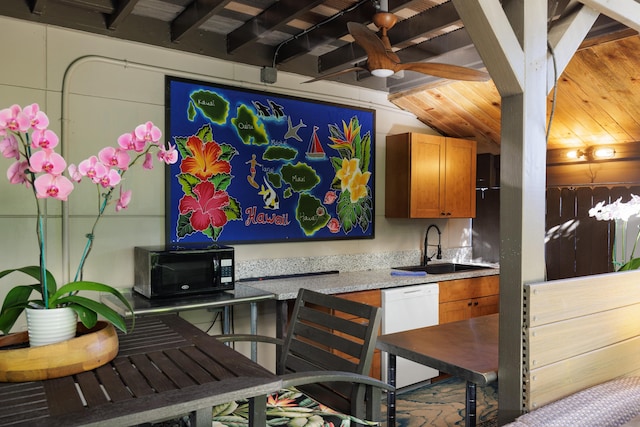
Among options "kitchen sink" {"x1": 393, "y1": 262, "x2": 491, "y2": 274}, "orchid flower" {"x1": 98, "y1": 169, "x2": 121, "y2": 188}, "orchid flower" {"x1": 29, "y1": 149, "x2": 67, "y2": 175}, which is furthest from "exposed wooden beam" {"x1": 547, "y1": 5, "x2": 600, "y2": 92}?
"kitchen sink" {"x1": 393, "y1": 262, "x2": 491, "y2": 274}

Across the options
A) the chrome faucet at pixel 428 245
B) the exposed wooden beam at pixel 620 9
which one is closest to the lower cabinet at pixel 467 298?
the chrome faucet at pixel 428 245

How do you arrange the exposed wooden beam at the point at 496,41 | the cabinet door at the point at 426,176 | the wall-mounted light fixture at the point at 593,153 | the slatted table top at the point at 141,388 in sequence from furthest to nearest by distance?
the cabinet door at the point at 426,176 → the wall-mounted light fixture at the point at 593,153 → the exposed wooden beam at the point at 496,41 → the slatted table top at the point at 141,388

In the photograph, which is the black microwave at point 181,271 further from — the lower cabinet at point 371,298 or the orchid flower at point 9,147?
the orchid flower at point 9,147

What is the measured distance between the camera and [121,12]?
109 inches

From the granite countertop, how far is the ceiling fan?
4.84ft

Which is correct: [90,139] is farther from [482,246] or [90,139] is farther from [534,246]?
[482,246]

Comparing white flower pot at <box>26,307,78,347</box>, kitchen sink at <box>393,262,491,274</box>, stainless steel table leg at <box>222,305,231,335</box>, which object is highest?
white flower pot at <box>26,307,78,347</box>

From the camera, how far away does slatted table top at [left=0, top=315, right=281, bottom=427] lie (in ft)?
3.38

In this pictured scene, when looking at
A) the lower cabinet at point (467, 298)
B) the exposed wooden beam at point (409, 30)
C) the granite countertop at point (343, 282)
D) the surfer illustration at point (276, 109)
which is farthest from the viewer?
the lower cabinet at point (467, 298)

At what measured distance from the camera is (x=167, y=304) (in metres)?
2.70

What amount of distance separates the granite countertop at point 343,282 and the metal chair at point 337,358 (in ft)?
3.17

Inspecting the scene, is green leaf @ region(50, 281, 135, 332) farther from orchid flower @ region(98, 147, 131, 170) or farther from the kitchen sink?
the kitchen sink

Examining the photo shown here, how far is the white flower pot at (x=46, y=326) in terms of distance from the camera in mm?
1294

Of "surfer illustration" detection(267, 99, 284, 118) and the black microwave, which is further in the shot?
"surfer illustration" detection(267, 99, 284, 118)
